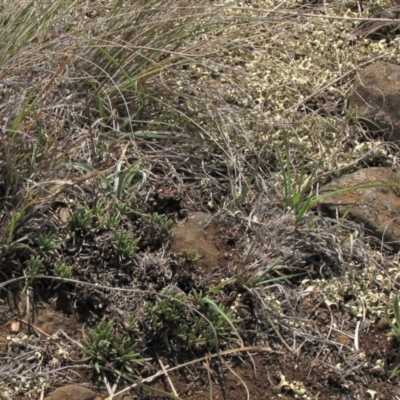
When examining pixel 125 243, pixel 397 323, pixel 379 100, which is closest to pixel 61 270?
pixel 125 243

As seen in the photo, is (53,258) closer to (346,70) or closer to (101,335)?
(101,335)

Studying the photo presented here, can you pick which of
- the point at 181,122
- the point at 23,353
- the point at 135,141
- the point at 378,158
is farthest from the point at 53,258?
the point at 378,158

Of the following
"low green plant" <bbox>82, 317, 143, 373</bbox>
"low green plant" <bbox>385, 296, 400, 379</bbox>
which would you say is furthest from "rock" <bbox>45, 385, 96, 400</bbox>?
"low green plant" <bbox>385, 296, 400, 379</bbox>

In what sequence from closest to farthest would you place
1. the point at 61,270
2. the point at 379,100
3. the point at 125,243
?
the point at 61,270, the point at 125,243, the point at 379,100

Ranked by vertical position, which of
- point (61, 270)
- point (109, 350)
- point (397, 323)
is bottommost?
point (397, 323)

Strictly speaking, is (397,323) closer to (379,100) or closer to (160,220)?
(160,220)

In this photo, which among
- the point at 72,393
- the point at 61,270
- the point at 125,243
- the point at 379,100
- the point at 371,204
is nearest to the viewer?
the point at 72,393

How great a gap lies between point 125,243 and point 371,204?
96 cm

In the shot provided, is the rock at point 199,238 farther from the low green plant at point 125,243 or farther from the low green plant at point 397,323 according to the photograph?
the low green plant at point 397,323

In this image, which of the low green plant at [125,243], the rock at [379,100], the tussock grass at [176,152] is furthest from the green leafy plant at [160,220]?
the rock at [379,100]

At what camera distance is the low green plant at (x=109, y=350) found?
2.32 m

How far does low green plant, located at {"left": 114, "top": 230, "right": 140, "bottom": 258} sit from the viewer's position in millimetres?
2568

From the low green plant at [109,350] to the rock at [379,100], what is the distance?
5.00 ft

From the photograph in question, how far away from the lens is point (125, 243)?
2.57 m
